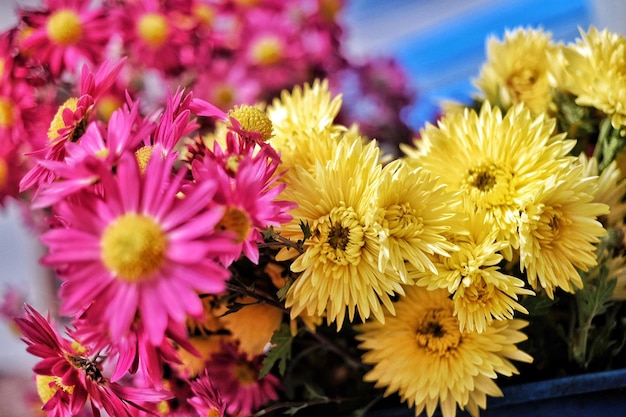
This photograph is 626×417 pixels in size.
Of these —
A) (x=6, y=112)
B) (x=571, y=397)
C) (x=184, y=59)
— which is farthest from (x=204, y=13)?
(x=571, y=397)

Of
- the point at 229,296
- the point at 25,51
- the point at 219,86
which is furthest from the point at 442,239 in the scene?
the point at 219,86

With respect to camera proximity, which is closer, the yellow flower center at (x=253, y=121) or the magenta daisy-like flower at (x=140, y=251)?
the magenta daisy-like flower at (x=140, y=251)

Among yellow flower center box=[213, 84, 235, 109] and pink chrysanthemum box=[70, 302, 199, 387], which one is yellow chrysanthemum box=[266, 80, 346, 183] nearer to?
pink chrysanthemum box=[70, 302, 199, 387]

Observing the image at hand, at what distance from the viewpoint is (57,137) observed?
0.43 meters

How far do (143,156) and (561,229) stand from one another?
0.97ft

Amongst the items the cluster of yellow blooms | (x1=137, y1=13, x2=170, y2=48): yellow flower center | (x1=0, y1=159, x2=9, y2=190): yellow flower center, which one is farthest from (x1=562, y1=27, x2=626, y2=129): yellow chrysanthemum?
(x1=0, y1=159, x2=9, y2=190): yellow flower center

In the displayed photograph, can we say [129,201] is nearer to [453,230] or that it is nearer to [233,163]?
[233,163]

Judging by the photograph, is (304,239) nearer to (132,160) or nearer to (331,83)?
(132,160)

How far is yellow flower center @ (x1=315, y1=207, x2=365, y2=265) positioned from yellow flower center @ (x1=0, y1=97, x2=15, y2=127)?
37 cm

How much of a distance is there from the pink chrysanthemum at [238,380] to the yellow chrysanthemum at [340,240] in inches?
5.6

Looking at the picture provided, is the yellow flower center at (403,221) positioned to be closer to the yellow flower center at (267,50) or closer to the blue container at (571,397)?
the blue container at (571,397)

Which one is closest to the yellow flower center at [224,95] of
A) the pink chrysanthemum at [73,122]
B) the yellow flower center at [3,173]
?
the yellow flower center at [3,173]

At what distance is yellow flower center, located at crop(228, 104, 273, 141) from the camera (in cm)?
43

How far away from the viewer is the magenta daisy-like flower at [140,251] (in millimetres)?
302
